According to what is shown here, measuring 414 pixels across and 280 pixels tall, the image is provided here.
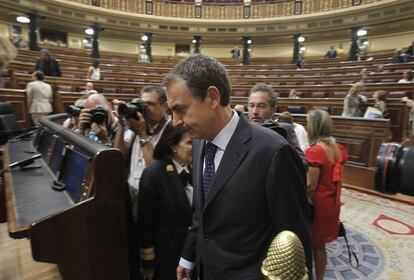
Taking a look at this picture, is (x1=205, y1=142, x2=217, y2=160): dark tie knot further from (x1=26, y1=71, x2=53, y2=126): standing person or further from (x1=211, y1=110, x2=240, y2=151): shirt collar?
(x1=26, y1=71, x2=53, y2=126): standing person

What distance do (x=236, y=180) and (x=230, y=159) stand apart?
2.9 inches

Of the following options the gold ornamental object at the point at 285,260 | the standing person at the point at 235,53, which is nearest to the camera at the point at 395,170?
the gold ornamental object at the point at 285,260

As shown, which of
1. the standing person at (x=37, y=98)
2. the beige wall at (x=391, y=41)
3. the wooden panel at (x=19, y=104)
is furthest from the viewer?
the beige wall at (x=391, y=41)

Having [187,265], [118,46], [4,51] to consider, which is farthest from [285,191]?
[118,46]

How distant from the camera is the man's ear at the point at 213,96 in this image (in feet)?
2.94

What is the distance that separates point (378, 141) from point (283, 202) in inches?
154

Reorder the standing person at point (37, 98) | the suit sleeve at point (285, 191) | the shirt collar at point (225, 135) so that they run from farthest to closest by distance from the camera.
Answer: the standing person at point (37, 98) < the shirt collar at point (225, 135) < the suit sleeve at point (285, 191)

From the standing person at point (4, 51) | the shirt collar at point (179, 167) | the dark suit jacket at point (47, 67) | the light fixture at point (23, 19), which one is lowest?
the shirt collar at point (179, 167)

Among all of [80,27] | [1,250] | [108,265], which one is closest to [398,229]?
[108,265]

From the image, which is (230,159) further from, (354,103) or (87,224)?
(354,103)

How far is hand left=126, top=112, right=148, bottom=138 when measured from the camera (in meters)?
1.58

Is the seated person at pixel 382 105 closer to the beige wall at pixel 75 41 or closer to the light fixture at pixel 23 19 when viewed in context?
the light fixture at pixel 23 19

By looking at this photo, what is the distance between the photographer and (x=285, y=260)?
388 mm

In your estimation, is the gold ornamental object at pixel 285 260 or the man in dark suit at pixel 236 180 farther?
the man in dark suit at pixel 236 180
